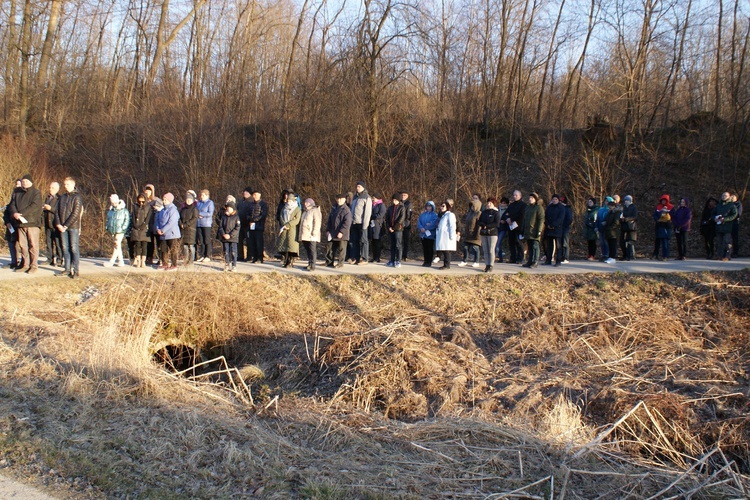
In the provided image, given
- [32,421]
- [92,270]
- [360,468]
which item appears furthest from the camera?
[92,270]

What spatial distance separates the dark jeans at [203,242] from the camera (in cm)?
1542

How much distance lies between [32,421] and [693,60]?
90.6 feet

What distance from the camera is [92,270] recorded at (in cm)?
1288

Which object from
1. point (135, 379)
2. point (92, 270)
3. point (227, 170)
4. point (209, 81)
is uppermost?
point (209, 81)

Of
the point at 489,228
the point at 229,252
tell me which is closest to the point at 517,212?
the point at 489,228

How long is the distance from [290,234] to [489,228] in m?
4.57

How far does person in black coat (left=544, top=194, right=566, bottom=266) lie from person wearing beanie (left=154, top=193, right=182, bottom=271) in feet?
29.1

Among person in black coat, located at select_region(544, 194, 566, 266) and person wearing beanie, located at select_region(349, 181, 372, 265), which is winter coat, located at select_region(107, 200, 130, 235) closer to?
person wearing beanie, located at select_region(349, 181, 372, 265)

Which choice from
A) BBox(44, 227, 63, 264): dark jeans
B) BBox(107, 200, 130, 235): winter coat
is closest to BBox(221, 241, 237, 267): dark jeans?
BBox(107, 200, 130, 235): winter coat

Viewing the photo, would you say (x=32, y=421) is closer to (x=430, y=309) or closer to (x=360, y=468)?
(x=360, y=468)

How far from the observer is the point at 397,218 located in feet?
48.2

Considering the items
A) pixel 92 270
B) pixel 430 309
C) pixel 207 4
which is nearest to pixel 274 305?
pixel 430 309

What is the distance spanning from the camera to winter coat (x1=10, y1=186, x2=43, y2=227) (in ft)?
39.0

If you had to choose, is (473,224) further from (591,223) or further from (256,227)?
(256,227)
